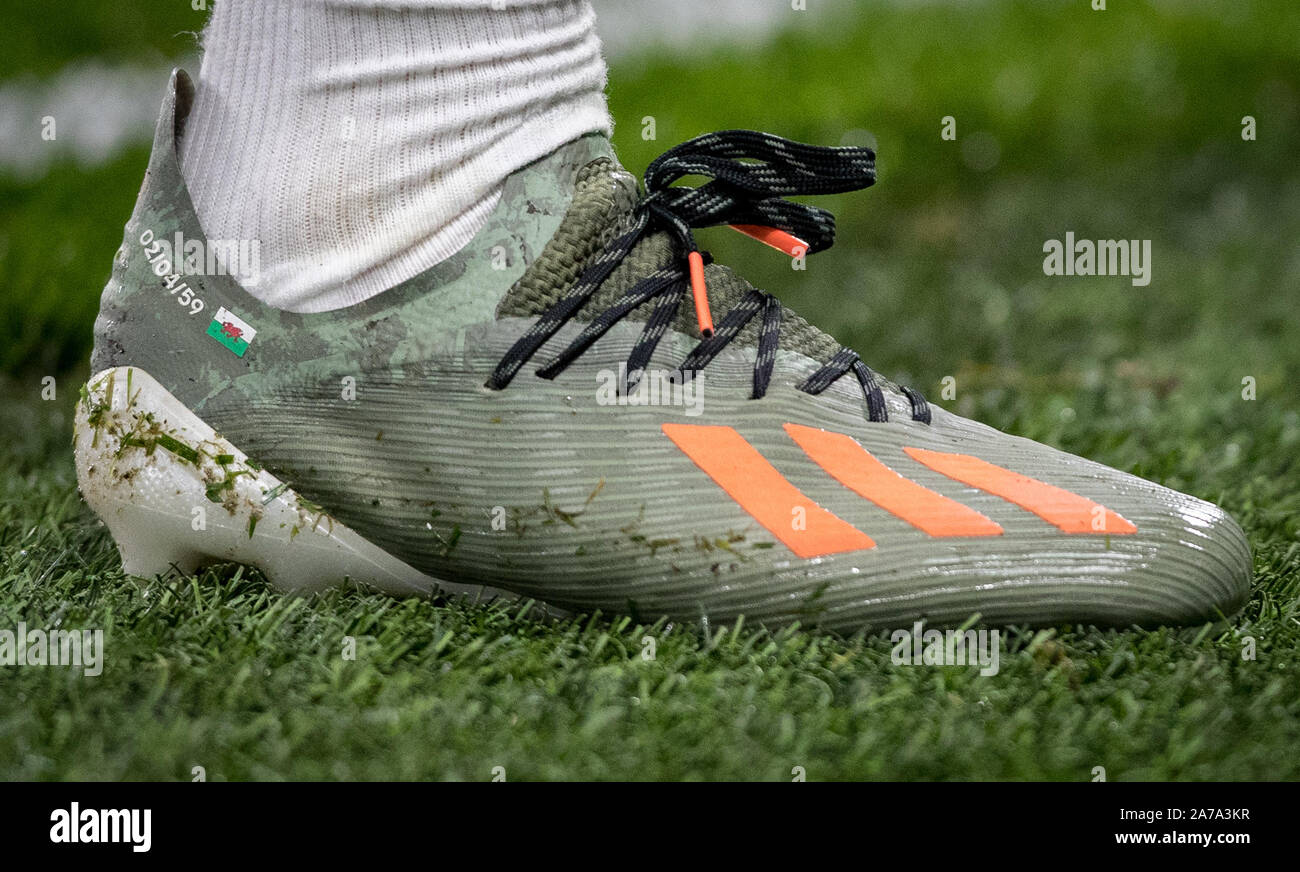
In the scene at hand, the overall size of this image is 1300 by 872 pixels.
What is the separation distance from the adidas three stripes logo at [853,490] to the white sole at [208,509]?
Answer: 0.26m

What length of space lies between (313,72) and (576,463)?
48cm

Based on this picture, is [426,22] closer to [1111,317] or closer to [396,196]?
[396,196]

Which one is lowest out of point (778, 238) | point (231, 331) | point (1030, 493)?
point (1030, 493)

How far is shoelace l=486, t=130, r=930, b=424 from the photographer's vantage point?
50.0 inches

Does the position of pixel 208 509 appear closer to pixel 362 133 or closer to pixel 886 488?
pixel 362 133

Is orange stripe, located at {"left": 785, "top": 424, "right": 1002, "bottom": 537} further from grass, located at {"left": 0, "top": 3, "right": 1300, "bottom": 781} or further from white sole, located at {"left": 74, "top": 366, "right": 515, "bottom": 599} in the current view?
white sole, located at {"left": 74, "top": 366, "right": 515, "bottom": 599}

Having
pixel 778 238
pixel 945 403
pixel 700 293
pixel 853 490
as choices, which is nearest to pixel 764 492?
pixel 853 490

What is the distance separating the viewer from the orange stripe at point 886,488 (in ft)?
3.91

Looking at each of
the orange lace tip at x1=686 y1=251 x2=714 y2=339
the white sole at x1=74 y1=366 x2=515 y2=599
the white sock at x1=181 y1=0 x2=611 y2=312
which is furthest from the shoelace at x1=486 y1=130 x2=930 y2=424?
the white sole at x1=74 y1=366 x2=515 y2=599

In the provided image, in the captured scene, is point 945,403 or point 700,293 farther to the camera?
point 945,403

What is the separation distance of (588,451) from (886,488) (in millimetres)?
295

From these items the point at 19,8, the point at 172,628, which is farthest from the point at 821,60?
the point at 172,628

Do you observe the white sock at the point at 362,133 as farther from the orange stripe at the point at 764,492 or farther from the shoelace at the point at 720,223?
the orange stripe at the point at 764,492

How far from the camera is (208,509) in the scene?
1278mm
